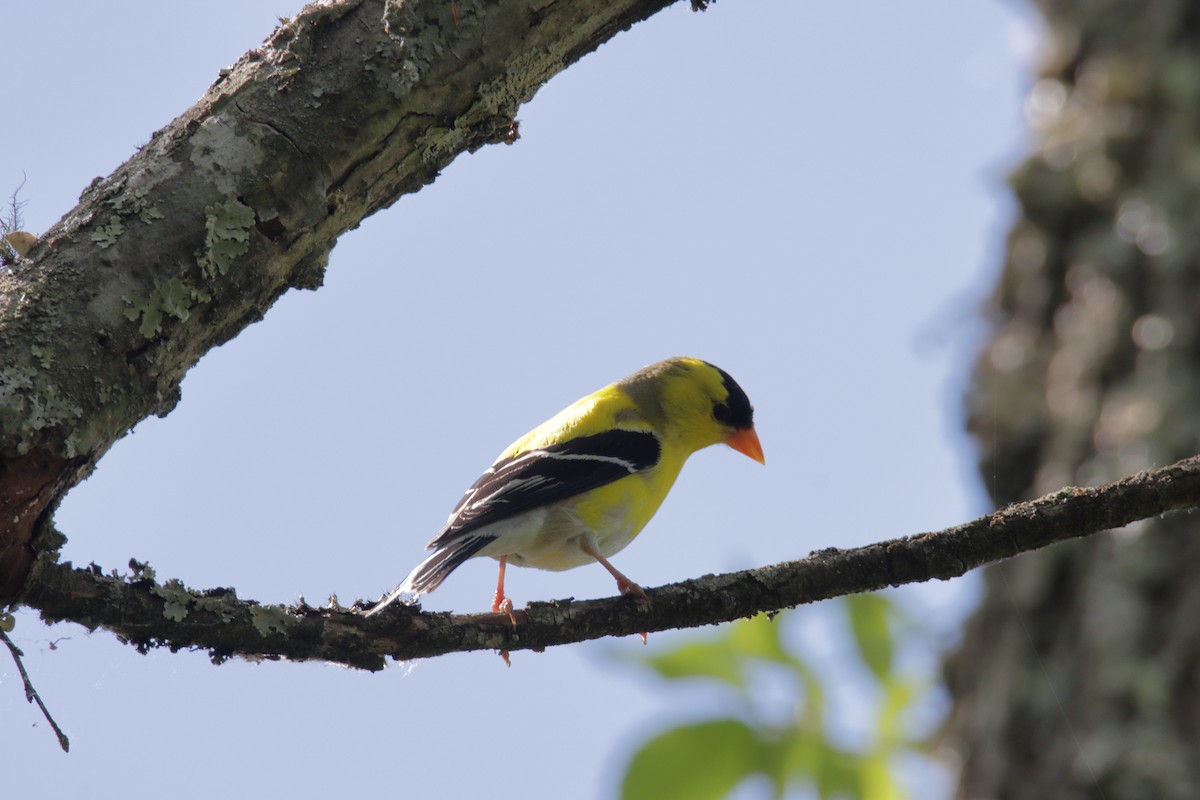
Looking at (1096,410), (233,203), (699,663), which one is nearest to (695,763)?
(699,663)

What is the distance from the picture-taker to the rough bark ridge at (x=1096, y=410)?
411 centimetres

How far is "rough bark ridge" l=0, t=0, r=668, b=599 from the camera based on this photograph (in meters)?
2.22

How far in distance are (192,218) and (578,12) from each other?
0.97 m

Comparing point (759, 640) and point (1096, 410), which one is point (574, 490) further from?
point (1096, 410)

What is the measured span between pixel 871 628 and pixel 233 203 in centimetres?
247

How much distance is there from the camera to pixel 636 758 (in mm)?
3283

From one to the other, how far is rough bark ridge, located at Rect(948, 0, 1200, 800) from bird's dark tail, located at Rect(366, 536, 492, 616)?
2129mm

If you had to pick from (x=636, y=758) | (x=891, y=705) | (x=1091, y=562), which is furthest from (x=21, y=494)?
(x=1091, y=562)

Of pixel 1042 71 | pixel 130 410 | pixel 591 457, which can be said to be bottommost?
pixel 130 410

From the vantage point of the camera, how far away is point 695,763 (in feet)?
11.0

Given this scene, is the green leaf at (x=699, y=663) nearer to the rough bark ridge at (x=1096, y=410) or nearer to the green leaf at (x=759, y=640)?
the green leaf at (x=759, y=640)

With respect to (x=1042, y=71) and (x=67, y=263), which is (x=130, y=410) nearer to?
(x=67, y=263)

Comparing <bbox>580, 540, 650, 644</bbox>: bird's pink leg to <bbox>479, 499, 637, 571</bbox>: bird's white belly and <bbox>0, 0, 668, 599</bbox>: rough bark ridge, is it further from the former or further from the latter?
<bbox>0, 0, 668, 599</bbox>: rough bark ridge

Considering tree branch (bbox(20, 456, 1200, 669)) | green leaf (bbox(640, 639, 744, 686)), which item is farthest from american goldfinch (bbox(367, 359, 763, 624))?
tree branch (bbox(20, 456, 1200, 669))
